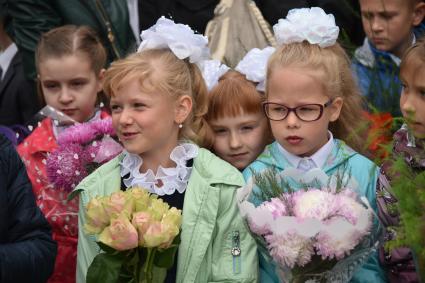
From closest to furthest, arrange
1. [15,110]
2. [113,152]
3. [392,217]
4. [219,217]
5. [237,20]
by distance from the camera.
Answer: [392,217], [219,217], [113,152], [237,20], [15,110]

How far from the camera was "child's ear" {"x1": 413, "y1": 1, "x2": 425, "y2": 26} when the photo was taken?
5.66m

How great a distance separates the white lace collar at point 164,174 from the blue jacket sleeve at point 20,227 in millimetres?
483

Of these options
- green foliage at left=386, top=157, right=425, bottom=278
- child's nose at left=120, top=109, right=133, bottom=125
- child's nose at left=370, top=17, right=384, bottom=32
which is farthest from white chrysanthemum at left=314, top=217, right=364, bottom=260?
child's nose at left=370, top=17, right=384, bottom=32

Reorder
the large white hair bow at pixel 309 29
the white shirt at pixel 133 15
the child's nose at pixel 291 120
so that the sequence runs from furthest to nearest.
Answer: the white shirt at pixel 133 15 → the large white hair bow at pixel 309 29 → the child's nose at pixel 291 120

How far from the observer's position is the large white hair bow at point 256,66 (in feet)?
15.9

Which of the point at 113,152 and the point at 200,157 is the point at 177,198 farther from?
the point at 113,152

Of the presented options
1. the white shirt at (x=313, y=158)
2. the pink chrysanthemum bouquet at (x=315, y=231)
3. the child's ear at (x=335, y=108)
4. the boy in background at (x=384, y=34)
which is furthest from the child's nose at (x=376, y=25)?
the pink chrysanthemum bouquet at (x=315, y=231)

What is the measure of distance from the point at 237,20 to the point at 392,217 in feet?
6.40

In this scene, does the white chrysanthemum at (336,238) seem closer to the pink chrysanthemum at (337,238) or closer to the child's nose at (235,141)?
the pink chrysanthemum at (337,238)

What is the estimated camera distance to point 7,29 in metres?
6.99

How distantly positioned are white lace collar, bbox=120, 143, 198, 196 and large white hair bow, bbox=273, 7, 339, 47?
27.5 inches

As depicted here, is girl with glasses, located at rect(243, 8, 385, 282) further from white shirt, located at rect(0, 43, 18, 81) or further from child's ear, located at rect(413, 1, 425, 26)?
white shirt, located at rect(0, 43, 18, 81)

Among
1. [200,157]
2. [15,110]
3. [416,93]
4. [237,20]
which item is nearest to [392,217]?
[416,93]

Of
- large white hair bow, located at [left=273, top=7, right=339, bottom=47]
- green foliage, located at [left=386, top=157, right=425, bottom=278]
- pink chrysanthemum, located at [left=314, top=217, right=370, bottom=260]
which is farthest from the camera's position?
large white hair bow, located at [left=273, top=7, right=339, bottom=47]
